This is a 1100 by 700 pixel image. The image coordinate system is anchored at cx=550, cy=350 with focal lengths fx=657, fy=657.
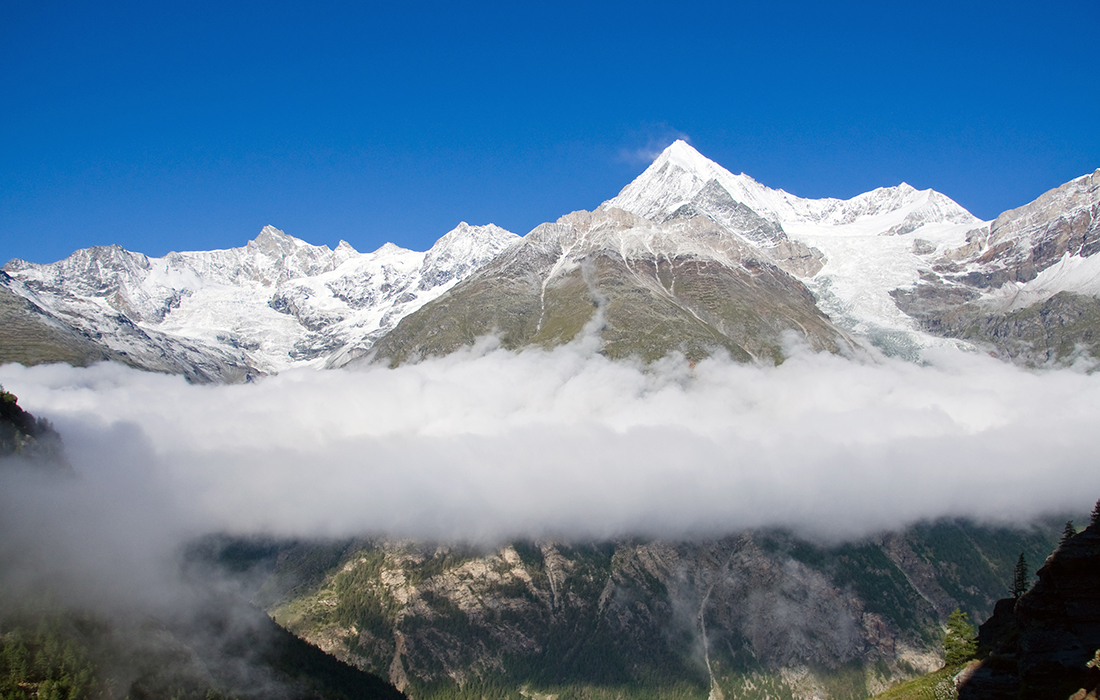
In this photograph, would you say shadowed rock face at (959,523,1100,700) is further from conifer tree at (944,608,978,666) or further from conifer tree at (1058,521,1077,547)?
conifer tree at (944,608,978,666)

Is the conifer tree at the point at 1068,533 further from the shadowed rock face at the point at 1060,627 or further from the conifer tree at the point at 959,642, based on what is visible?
the conifer tree at the point at 959,642

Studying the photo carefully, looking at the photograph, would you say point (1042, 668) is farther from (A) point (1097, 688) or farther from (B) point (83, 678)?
(B) point (83, 678)

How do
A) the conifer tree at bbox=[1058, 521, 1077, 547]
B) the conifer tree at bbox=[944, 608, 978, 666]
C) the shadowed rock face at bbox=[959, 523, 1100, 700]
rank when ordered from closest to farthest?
the shadowed rock face at bbox=[959, 523, 1100, 700] → the conifer tree at bbox=[1058, 521, 1077, 547] → the conifer tree at bbox=[944, 608, 978, 666]

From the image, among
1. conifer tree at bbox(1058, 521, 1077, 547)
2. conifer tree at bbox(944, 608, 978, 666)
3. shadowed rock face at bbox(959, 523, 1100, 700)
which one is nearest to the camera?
shadowed rock face at bbox(959, 523, 1100, 700)

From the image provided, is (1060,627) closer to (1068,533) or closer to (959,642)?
(1068,533)

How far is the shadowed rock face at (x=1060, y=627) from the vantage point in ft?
186

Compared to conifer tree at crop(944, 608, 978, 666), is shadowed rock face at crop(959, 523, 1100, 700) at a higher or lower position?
higher

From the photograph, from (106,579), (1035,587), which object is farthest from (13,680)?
(1035,587)

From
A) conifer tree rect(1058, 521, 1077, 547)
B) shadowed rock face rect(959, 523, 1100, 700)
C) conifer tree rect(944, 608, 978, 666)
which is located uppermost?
conifer tree rect(1058, 521, 1077, 547)

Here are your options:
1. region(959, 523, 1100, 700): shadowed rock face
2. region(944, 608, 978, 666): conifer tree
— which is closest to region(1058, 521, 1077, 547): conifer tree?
region(959, 523, 1100, 700): shadowed rock face

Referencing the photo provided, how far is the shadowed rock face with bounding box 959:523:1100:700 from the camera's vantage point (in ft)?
186

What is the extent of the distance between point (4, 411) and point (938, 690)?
220099 millimetres

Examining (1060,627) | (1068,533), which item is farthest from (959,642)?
(1060,627)

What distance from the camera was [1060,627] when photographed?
59.8 m
